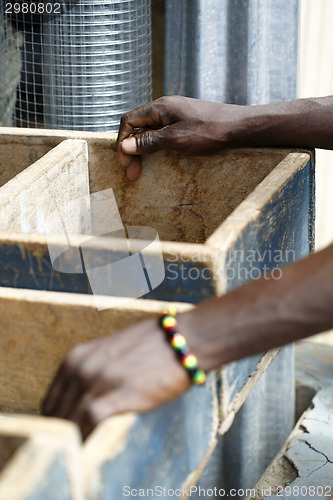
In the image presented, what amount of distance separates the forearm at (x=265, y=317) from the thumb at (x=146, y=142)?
906 mm

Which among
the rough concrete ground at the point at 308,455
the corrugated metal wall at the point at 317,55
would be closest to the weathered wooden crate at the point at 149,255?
the rough concrete ground at the point at 308,455

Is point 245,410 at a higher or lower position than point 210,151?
lower

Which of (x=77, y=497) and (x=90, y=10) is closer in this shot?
(x=77, y=497)

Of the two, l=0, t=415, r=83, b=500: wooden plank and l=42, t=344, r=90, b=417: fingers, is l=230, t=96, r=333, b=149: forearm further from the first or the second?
l=0, t=415, r=83, b=500: wooden plank

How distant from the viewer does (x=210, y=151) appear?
2016 millimetres

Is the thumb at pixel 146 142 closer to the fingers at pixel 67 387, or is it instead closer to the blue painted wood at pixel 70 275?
the blue painted wood at pixel 70 275

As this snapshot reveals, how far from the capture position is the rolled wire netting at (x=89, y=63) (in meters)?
2.68

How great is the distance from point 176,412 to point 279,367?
5.88 ft

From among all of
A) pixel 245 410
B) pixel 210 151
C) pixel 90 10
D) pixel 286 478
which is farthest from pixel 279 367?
pixel 90 10

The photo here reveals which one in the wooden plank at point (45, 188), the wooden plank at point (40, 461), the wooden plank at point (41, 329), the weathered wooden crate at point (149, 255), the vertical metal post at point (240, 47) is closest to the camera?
the wooden plank at point (40, 461)

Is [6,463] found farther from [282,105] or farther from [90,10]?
[90,10]

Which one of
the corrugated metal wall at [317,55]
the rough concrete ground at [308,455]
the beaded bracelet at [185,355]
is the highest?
the beaded bracelet at [185,355]

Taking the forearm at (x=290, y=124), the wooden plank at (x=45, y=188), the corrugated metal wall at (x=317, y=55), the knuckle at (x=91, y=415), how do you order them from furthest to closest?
the corrugated metal wall at (x=317, y=55) < the forearm at (x=290, y=124) < the wooden plank at (x=45, y=188) < the knuckle at (x=91, y=415)

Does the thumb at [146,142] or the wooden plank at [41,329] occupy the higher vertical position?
the thumb at [146,142]
